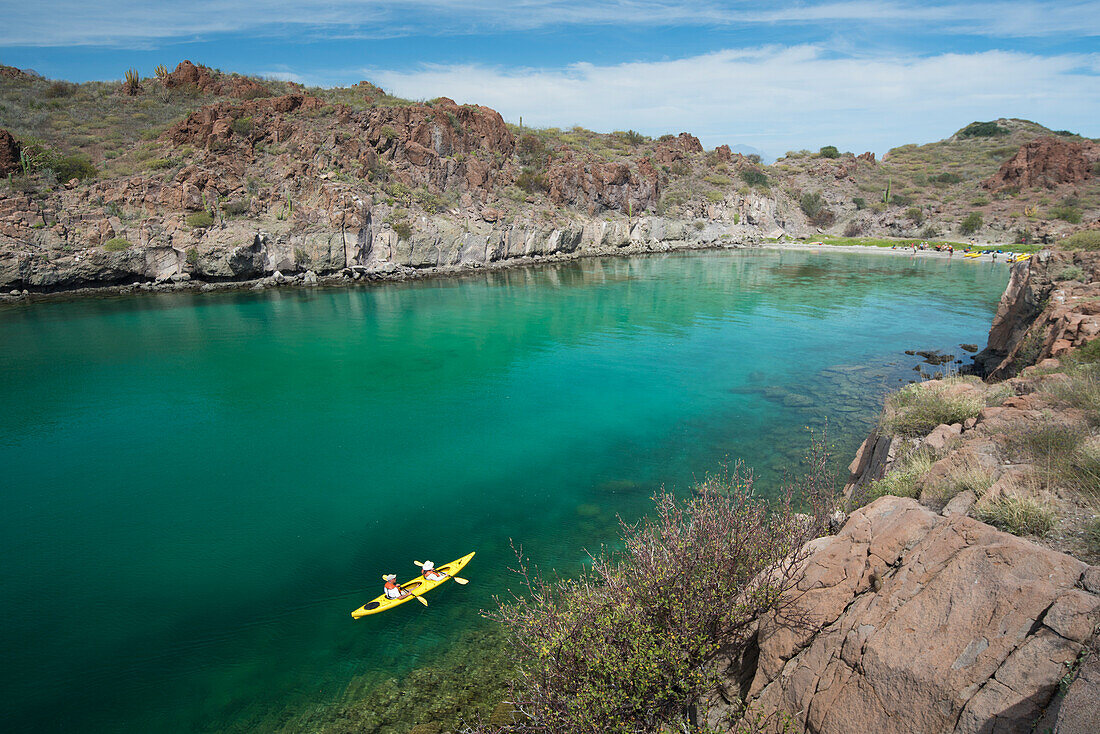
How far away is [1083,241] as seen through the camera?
16.1m

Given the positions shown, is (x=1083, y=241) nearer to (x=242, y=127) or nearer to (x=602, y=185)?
(x=602, y=185)

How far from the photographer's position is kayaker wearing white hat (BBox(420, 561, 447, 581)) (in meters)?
8.77

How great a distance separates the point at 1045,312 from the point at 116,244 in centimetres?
4850

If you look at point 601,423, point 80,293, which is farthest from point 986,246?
point 80,293

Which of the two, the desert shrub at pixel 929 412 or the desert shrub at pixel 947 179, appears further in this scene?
the desert shrub at pixel 947 179

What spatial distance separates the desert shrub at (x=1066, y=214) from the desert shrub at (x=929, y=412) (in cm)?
6583

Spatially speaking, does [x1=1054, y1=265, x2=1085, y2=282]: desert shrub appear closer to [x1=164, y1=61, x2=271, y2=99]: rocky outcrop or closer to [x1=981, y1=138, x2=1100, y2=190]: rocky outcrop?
[x1=164, y1=61, x2=271, y2=99]: rocky outcrop

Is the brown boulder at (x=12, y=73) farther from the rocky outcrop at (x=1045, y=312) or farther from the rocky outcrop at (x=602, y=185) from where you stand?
the rocky outcrop at (x=1045, y=312)

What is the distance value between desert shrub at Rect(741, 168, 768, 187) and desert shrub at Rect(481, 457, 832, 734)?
8336cm

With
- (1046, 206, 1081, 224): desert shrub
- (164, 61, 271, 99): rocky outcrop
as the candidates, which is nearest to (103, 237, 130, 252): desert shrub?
(164, 61, 271, 99): rocky outcrop

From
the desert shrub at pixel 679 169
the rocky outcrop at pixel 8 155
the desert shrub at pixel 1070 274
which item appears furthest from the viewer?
the desert shrub at pixel 679 169

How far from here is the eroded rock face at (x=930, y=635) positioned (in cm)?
331

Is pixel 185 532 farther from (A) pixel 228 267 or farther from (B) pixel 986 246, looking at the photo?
(B) pixel 986 246

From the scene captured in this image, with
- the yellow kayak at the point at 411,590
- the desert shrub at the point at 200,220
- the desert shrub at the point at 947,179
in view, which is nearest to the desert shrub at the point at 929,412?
the yellow kayak at the point at 411,590
